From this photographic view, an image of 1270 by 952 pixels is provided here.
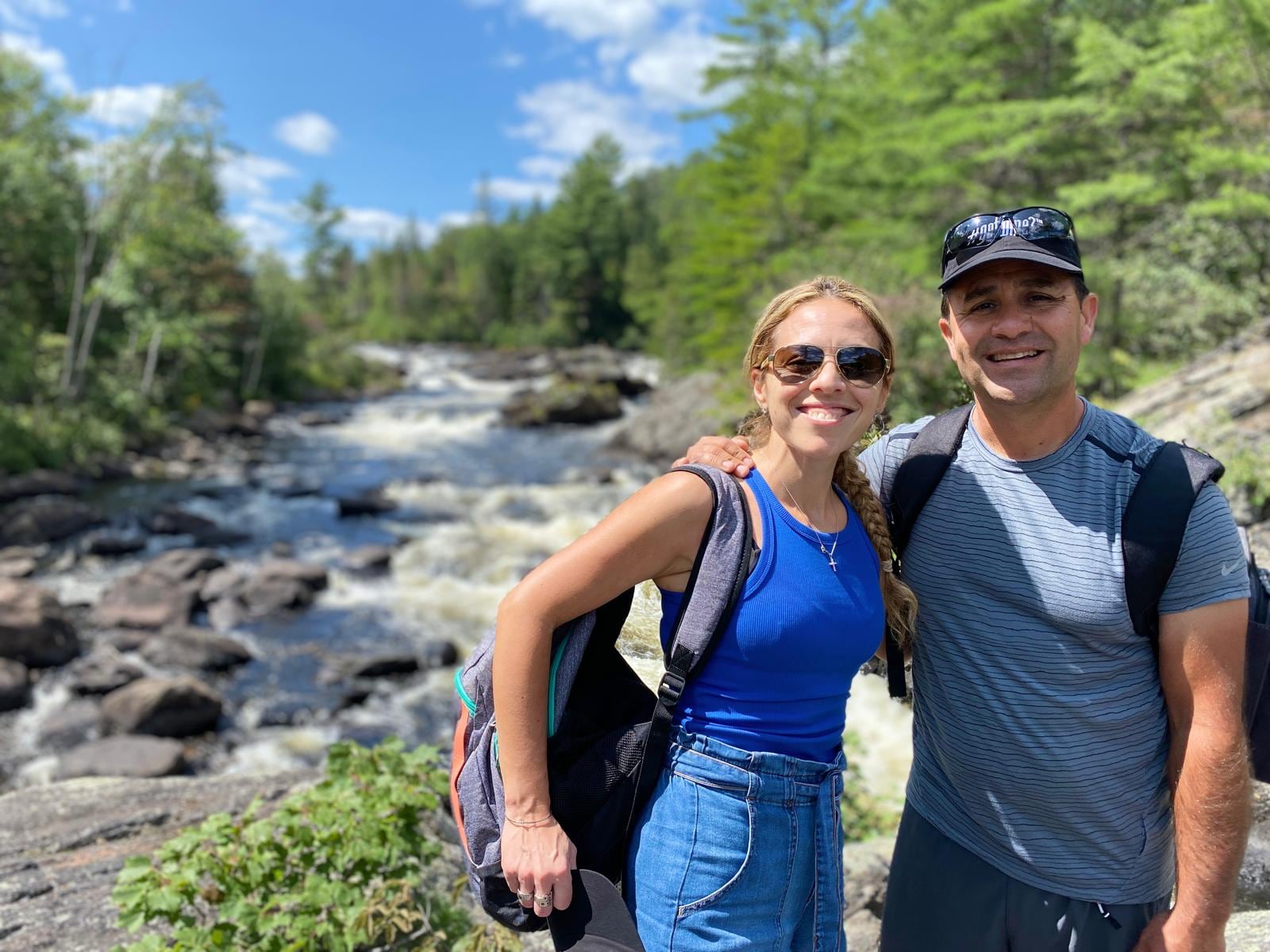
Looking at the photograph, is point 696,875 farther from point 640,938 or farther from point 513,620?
point 513,620

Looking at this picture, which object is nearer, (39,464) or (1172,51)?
(1172,51)

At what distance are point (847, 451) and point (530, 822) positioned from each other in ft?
3.29

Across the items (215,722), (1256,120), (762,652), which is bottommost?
(215,722)

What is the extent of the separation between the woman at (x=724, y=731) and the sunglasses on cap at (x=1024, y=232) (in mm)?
581

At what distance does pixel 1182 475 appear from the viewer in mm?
1549

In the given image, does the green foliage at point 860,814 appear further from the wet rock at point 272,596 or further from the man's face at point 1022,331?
the wet rock at point 272,596

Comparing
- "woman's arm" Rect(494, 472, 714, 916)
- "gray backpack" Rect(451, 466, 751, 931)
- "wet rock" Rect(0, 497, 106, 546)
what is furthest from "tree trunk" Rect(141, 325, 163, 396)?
"woman's arm" Rect(494, 472, 714, 916)

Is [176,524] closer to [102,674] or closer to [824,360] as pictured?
[102,674]

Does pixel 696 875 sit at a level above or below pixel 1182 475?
below

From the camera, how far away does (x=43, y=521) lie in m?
12.9

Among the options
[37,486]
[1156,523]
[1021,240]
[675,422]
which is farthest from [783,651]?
[675,422]

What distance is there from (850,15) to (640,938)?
28.8 meters

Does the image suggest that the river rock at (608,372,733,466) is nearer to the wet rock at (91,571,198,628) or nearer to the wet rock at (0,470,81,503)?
the wet rock at (91,571,198,628)

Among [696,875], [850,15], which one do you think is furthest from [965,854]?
[850,15]
